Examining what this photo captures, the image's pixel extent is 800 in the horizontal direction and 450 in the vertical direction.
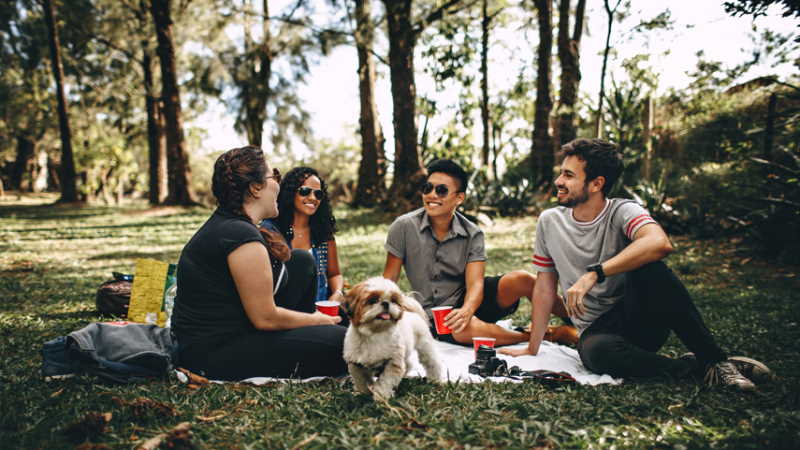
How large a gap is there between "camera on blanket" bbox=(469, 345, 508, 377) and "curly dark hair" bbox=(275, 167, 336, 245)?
1.83 m

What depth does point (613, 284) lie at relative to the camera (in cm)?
355

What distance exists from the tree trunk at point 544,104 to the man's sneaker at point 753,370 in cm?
1267

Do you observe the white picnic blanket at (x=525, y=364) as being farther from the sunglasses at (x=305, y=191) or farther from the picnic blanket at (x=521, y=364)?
the sunglasses at (x=305, y=191)

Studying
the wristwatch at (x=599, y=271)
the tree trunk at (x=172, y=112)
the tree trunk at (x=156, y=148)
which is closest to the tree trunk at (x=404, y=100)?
the tree trunk at (x=172, y=112)

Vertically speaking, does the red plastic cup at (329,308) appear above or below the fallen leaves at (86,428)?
above

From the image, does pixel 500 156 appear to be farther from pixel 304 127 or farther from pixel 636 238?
pixel 636 238

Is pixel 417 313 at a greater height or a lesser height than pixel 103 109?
lesser

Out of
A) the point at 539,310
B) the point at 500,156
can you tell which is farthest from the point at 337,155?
the point at 539,310

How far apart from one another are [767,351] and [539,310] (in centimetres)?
182

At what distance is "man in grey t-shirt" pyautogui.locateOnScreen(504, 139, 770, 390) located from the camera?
10.3 ft

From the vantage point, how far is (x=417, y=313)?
10.9 feet

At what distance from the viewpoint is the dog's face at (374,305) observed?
2793 mm

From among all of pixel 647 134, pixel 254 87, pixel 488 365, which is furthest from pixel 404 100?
pixel 488 365

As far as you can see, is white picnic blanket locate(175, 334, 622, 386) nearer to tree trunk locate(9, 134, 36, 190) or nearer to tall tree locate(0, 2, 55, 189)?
tall tree locate(0, 2, 55, 189)
